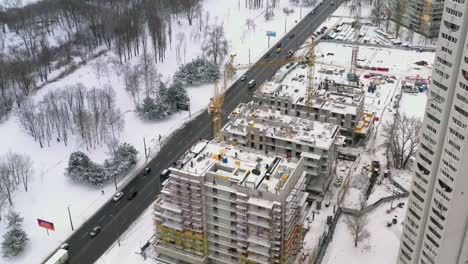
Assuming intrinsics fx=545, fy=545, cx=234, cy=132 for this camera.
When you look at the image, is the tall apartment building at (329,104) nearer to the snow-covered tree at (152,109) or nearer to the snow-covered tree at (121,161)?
the snow-covered tree at (152,109)

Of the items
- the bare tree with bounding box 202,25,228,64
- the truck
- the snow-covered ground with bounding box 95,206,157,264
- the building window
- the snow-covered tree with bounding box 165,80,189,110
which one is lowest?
the snow-covered ground with bounding box 95,206,157,264

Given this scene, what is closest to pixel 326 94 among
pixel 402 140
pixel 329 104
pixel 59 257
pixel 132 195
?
pixel 329 104

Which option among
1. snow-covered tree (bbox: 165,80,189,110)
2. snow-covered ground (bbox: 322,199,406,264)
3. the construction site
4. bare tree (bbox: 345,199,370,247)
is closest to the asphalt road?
the construction site

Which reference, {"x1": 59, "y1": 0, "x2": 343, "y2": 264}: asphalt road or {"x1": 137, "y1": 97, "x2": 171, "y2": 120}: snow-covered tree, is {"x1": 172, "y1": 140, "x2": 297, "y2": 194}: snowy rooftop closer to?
{"x1": 59, "y1": 0, "x2": 343, "y2": 264}: asphalt road

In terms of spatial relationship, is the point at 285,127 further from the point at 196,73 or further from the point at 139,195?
the point at 196,73

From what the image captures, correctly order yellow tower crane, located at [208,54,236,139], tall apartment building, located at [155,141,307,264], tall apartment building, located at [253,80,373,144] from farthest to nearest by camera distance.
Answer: yellow tower crane, located at [208,54,236,139]
tall apartment building, located at [253,80,373,144]
tall apartment building, located at [155,141,307,264]

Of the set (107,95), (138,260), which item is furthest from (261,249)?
(107,95)

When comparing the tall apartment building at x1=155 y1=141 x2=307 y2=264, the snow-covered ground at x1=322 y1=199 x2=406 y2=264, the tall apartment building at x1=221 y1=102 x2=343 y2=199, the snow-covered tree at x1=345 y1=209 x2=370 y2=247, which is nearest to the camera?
the tall apartment building at x1=155 y1=141 x2=307 y2=264
